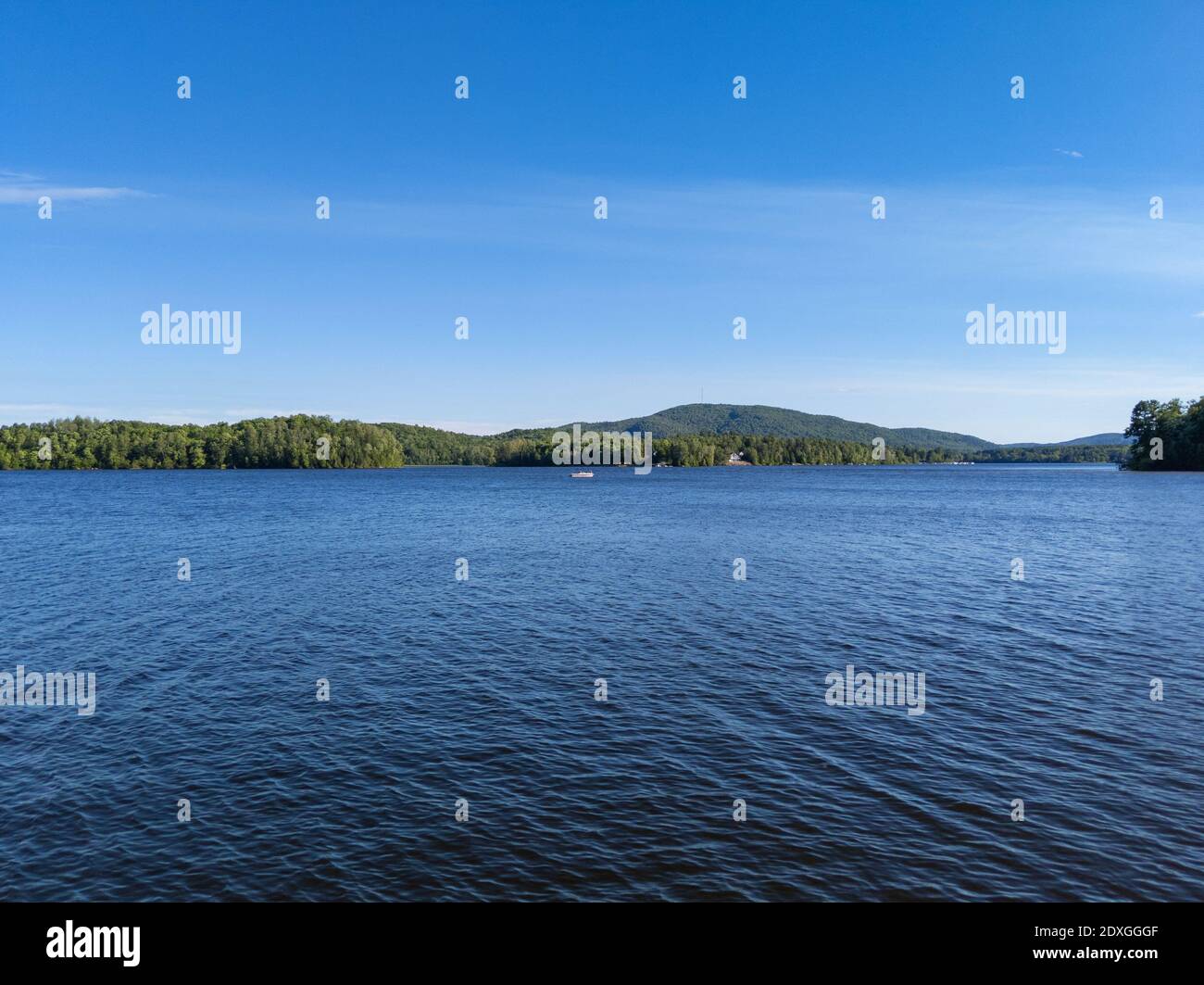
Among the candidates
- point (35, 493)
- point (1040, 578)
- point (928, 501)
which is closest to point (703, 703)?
point (1040, 578)

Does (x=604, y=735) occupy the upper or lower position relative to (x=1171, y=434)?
lower

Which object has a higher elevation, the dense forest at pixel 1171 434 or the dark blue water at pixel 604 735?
the dense forest at pixel 1171 434

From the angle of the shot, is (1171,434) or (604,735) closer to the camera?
(604,735)

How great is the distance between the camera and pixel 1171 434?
188500 mm

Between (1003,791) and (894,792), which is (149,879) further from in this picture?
(1003,791)

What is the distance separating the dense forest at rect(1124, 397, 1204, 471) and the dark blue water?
535ft

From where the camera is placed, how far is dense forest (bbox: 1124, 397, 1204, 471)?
181 metres

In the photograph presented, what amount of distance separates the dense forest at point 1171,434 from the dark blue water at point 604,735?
163 metres

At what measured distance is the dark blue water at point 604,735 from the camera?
16297 millimetres

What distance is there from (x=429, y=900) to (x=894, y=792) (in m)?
12.1

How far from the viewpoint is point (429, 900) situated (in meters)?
15.1

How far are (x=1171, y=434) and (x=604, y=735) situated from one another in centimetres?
22081

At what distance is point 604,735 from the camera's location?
23422mm
